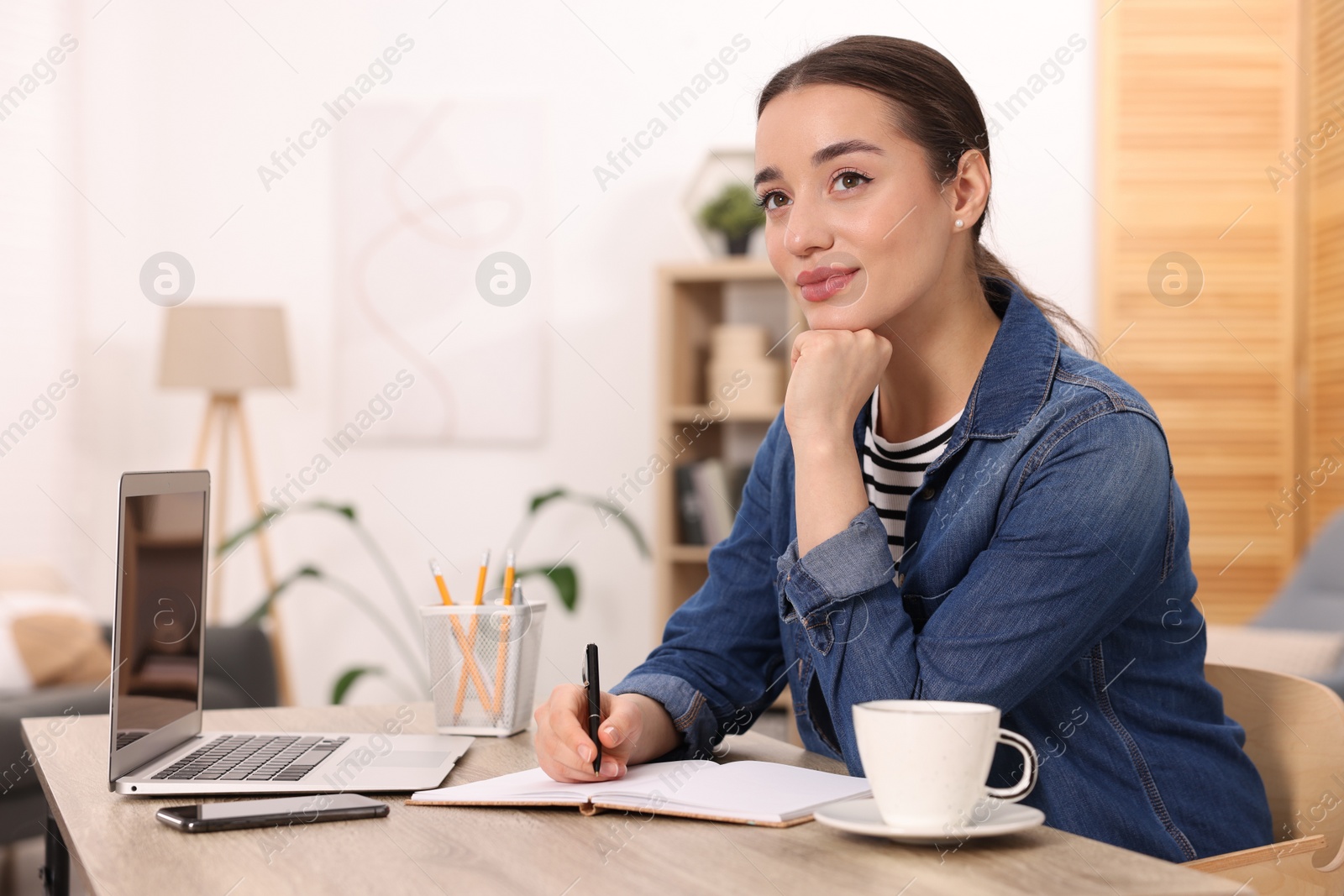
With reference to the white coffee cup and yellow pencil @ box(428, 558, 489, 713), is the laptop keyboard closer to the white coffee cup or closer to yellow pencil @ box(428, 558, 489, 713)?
yellow pencil @ box(428, 558, 489, 713)

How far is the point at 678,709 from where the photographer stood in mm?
1166

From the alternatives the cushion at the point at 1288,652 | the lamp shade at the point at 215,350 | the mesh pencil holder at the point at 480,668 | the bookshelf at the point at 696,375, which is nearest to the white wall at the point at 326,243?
the bookshelf at the point at 696,375

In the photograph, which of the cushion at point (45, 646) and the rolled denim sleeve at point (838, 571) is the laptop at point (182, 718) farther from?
the cushion at point (45, 646)

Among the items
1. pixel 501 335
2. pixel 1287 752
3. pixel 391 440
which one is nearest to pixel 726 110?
pixel 501 335

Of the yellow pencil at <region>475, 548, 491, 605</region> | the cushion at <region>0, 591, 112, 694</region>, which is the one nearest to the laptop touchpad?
the yellow pencil at <region>475, 548, 491, 605</region>

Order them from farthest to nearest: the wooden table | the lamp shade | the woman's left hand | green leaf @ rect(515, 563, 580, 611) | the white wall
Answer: the white wall
the lamp shade
green leaf @ rect(515, 563, 580, 611)
the woman's left hand
the wooden table

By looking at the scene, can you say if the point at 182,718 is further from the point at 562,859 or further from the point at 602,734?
the point at 562,859

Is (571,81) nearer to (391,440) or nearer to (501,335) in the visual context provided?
(501,335)

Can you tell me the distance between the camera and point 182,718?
1.17 meters

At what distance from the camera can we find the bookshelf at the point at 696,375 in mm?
3330

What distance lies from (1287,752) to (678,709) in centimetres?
58

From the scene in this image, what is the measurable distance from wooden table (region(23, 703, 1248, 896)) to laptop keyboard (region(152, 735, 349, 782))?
6cm

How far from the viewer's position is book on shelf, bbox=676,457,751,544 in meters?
3.33

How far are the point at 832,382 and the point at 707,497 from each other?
7.10 feet
